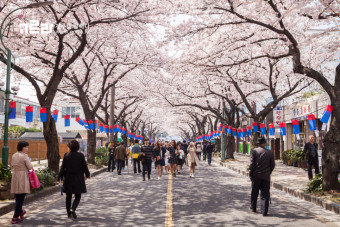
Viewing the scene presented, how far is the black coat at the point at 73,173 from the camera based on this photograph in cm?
814

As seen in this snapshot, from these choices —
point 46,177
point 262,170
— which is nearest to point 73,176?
point 262,170

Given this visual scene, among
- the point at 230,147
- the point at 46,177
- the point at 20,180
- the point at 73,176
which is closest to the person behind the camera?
the point at 20,180

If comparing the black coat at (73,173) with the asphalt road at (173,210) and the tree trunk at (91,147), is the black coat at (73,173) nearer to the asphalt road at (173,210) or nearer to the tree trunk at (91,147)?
the asphalt road at (173,210)

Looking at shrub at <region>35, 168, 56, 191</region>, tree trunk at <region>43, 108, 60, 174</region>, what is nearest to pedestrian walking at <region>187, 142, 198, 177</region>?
tree trunk at <region>43, 108, 60, 174</region>

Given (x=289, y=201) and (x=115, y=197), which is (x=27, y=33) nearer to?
(x=115, y=197)

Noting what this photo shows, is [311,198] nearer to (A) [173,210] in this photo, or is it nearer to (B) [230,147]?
(A) [173,210]

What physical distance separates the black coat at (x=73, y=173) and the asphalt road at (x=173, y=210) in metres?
0.67

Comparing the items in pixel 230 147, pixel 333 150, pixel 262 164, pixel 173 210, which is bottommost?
pixel 173 210

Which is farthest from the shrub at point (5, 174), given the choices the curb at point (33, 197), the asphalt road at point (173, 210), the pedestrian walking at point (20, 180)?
the pedestrian walking at point (20, 180)

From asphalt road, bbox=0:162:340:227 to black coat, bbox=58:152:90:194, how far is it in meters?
0.67

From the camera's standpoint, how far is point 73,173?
27.0 ft

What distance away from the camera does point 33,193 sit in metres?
11.4

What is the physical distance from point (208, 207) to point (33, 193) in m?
5.53

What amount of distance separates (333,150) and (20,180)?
29.0 ft
